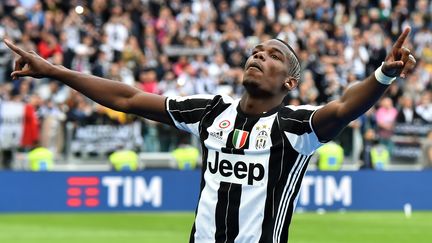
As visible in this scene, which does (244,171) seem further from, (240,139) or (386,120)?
(386,120)

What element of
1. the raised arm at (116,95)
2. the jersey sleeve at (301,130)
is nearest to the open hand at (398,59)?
the jersey sleeve at (301,130)

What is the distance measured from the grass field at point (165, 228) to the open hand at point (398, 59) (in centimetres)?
1074

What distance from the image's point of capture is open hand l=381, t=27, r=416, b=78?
550 centimetres

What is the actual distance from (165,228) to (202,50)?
28.3 feet

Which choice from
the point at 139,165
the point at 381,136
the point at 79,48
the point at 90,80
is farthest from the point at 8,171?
the point at 90,80

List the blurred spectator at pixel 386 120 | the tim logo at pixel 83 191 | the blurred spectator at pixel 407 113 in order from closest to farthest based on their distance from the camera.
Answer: the tim logo at pixel 83 191, the blurred spectator at pixel 386 120, the blurred spectator at pixel 407 113

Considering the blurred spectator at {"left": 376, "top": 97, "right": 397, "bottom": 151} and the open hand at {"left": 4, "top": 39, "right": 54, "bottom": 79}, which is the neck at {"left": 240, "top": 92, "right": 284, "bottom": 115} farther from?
the blurred spectator at {"left": 376, "top": 97, "right": 397, "bottom": 151}

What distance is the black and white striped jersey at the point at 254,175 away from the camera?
6.11 m

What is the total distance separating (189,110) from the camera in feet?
21.1

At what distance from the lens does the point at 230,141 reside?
6.16 meters

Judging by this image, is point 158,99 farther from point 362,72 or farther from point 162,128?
point 362,72

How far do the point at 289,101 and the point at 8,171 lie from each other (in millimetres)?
6385

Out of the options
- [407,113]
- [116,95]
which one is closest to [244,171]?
[116,95]

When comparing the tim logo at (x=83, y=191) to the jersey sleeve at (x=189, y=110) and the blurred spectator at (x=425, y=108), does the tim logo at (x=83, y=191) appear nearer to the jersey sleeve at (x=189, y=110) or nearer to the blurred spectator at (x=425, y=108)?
the blurred spectator at (x=425, y=108)
